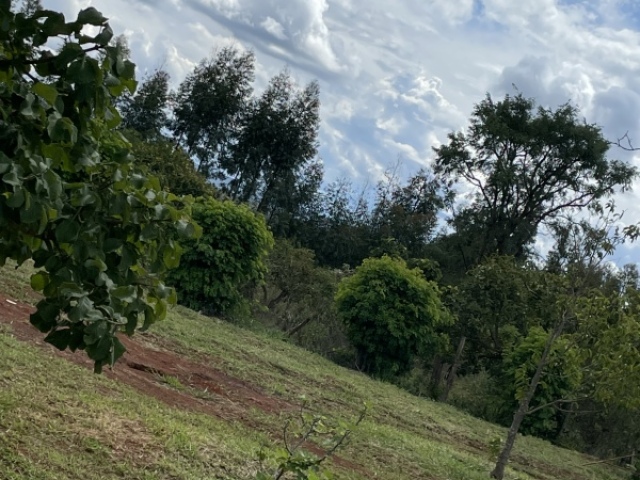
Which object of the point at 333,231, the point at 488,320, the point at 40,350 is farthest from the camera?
the point at 333,231

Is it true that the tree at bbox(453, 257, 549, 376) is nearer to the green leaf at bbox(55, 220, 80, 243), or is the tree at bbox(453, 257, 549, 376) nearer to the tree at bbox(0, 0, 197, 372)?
the tree at bbox(0, 0, 197, 372)

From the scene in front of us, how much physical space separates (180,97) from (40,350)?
83.9 ft

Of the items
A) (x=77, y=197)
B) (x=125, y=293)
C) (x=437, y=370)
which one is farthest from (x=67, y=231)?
(x=437, y=370)

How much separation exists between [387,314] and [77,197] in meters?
16.2

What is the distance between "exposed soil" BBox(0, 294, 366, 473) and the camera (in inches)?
288

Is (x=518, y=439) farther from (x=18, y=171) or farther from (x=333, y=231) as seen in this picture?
(x=333, y=231)

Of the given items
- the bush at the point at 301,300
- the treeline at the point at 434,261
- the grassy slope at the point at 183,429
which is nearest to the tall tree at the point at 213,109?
the treeline at the point at 434,261

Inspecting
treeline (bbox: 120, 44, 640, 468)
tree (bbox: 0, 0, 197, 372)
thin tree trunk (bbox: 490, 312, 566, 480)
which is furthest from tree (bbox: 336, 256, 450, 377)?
tree (bbox: 0, 0, 197, 372)

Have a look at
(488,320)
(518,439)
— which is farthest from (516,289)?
(518,439)

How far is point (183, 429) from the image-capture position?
19.1 ft

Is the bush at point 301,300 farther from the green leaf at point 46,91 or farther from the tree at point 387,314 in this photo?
the green leaf at point 46,91

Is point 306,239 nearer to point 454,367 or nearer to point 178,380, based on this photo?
point 454,367

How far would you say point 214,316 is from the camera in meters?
17.6

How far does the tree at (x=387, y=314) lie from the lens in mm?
18125
